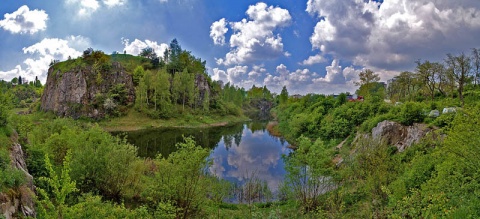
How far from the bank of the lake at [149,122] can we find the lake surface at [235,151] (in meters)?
6.15

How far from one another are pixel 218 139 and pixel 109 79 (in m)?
51.4

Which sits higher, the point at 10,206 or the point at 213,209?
the point at 10,206

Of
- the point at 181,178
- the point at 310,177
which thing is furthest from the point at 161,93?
the point at 181,178

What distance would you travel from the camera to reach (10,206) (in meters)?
11.6

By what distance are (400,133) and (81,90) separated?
90.4 metres

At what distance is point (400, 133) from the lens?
108 feet

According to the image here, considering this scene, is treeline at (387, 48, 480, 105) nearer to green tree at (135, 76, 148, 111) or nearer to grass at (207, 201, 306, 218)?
grass at (207, 201, 306, 218)

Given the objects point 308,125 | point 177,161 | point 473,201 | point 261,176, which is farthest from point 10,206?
point 308,125

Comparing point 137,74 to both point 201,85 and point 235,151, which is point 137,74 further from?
point 235,151

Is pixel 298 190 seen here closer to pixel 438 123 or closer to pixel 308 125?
pixel 438 123

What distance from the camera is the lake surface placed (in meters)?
38.5

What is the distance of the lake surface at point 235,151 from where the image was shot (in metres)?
38.5

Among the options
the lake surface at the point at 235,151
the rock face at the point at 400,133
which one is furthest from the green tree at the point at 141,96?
the rock face at the point at 400,133

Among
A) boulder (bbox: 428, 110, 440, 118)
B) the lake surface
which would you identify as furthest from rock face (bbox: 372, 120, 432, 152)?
the lake surface
